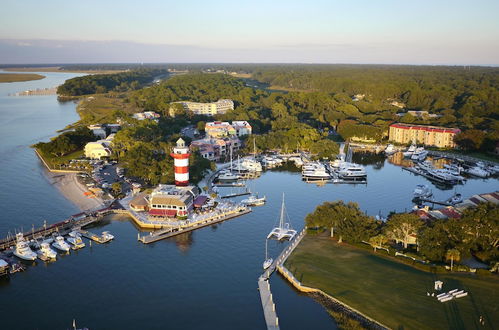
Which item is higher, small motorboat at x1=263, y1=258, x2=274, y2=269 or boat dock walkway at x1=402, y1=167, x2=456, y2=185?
boat dock walkway at x1=402, y1=167, x2=456, y2=185

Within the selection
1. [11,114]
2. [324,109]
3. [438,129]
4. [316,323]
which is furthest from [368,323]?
[11,114]

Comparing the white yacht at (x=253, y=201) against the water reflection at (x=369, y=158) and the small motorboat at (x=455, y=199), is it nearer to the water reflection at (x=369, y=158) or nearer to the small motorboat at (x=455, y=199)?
the small motorboat at (x=455, y=199)

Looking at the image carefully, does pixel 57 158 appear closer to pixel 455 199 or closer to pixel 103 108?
pixel 455 199

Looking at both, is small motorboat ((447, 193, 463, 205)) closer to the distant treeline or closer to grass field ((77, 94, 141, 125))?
grass field ((77, 94, 141, 125))

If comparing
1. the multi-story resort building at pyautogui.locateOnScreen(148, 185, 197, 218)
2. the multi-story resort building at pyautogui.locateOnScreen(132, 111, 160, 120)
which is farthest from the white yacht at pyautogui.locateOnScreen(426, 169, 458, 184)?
the multi-story resort building at pyautogui.locateOnScreen(132, 111, 160, 120)

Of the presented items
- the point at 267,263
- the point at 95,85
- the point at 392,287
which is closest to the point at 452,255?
the point at 392,287

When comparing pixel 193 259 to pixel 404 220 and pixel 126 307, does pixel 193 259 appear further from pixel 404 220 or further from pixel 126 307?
pixel 404 220

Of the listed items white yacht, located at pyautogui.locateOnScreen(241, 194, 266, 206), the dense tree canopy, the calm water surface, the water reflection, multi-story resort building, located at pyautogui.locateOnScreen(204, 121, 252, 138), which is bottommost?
the calm water surface
